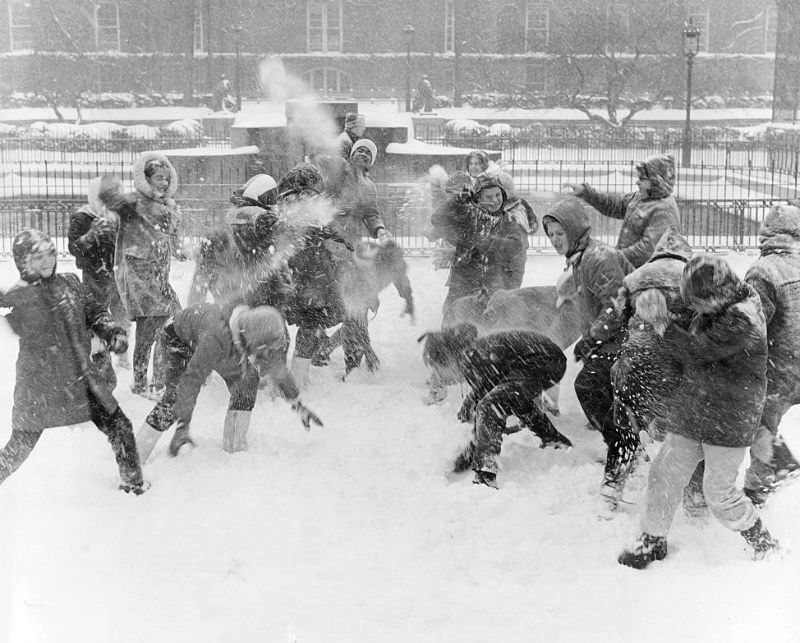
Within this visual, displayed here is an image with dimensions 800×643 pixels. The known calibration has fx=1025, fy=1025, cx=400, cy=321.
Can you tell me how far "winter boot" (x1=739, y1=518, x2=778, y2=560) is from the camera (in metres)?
4.43

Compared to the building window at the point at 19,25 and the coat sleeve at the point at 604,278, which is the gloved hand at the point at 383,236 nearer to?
the coat sleeve at the point at 604,278

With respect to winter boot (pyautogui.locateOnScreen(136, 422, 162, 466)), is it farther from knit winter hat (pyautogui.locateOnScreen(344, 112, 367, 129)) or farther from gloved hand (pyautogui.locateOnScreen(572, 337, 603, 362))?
knit winter hat (pyautogui.locateOnScreen(344, 112, 367, 129))

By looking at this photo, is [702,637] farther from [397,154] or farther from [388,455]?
[397,154]

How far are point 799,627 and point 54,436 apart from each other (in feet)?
13.8

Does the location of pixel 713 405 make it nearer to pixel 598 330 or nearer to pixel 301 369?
pixel 598 330

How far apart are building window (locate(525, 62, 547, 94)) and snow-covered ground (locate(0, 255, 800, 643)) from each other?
37139mm

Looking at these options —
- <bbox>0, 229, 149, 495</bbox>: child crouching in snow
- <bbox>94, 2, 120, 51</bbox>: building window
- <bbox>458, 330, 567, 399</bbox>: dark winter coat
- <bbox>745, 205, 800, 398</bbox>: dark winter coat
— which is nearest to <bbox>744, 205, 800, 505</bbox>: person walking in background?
<bbox>745, 205, 800, 398</bbox>: dark winter coat

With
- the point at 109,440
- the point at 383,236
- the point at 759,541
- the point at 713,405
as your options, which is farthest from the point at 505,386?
the point at 383,236

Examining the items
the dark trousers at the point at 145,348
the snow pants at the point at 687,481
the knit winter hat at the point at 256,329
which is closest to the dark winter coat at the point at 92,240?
the dark trousers at the point at 145,348

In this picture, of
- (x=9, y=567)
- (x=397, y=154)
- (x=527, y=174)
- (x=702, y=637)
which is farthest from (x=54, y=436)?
(x=527, y=174)

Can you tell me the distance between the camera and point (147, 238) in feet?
22.0

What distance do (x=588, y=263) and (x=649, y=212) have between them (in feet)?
3.72

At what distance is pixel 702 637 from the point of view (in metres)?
3.85

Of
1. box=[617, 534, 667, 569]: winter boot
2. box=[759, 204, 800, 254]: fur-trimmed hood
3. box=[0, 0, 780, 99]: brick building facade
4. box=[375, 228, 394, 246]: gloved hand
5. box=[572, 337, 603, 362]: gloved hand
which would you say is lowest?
box=[617, 534, 667, 569]: winter boot
